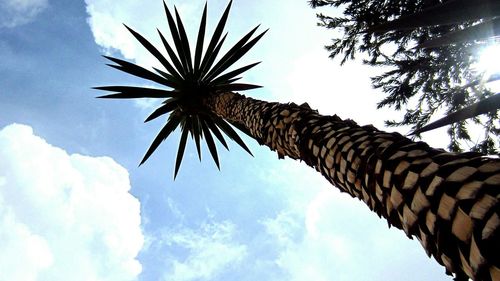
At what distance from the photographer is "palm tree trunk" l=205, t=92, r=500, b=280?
80 centimetres

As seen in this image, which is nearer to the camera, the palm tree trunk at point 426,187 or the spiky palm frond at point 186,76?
the palm tree trunk at point 426,187

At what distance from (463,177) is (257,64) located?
6108 mm

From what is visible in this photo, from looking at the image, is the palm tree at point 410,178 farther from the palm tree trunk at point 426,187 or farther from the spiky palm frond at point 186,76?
the spiky palm frond at point 186,76

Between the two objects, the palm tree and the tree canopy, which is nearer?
the palm tree

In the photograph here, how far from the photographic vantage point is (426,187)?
1.02 meters

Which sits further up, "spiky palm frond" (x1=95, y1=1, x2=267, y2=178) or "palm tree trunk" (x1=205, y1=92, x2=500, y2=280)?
"spiky palm frond" (x1=95, y1=1, x2=267, y2=178)

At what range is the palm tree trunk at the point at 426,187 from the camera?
801 mm

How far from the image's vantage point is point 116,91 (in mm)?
5910

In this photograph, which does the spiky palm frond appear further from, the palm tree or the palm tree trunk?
the palm tree trunk

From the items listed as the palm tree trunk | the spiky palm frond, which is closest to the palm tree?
the palm tree trunk

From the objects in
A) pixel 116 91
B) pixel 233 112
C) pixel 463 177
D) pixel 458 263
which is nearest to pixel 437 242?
pixel 458 263

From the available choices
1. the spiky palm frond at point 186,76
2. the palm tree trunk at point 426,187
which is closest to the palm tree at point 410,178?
the palm tree trunk at point 426,187

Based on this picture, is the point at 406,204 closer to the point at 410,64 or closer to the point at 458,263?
the point at 458,263

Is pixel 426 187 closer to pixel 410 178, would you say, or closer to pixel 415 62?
pixel 410 178
